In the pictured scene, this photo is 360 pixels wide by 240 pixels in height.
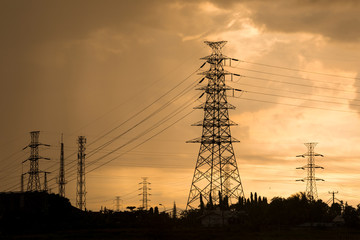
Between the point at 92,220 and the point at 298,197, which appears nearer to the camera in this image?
the point at 92,220

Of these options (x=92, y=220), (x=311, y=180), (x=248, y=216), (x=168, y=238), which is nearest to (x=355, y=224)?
(x=311, y=180)

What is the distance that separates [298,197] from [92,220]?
3267 inches

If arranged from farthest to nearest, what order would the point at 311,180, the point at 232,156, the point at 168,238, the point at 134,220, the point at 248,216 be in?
the point at 311,180, the point at 248,216, the point at 134,220, the point at 232,156, the point at 168,238

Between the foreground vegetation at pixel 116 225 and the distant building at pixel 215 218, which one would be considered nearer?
the foreground vegetation at pixel 116 225

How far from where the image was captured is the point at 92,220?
107 metres

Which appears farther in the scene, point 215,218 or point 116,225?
point 215,218

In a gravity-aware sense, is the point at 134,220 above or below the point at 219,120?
below

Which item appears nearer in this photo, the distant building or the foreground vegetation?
the foreground vegetation

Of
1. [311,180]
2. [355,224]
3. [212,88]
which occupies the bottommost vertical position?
[355,224]

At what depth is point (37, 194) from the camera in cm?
10638

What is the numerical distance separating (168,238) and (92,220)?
109ft

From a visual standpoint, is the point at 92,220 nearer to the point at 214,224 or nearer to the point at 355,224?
the point at 214,224

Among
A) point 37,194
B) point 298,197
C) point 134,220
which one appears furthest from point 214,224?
point 298,197

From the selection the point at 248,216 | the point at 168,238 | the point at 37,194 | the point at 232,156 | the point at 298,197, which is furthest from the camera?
the point at 298,197
